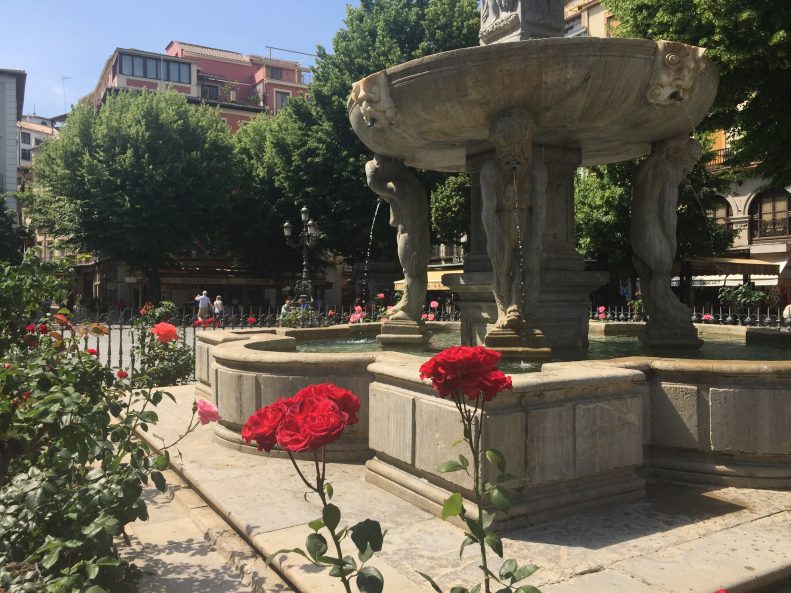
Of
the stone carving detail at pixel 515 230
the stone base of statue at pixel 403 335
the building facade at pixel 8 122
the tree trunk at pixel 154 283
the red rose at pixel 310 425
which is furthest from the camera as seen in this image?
the building facade at pixel 8 122

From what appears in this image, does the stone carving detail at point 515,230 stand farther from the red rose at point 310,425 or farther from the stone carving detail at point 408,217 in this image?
the red rose at point 310,425

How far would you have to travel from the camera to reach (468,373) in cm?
226

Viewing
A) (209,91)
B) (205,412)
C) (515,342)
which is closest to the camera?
(205,412)

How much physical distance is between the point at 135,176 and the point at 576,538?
27.8 m

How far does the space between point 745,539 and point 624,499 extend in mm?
764

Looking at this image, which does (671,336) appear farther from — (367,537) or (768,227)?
(768,227)

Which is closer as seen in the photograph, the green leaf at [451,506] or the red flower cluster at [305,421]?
the red flower cluster at [305,421]

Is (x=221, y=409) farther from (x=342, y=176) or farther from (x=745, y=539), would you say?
(x=342, y=176)

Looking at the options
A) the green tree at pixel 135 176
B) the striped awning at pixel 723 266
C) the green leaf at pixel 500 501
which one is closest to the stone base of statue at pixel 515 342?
the green leaf at pixel 500 501

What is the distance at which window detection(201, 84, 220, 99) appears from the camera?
55125mm

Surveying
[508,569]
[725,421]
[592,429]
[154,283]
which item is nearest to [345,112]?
[154,283]

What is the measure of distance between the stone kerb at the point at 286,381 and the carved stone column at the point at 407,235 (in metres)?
2.09

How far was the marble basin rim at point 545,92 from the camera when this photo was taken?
197 inches

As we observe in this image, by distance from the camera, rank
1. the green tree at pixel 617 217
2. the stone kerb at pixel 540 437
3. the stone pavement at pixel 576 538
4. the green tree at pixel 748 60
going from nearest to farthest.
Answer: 1. the stone pavement at pixel 576 538
2. the stone kerb at pixel 540 437
3. the green tree at pixel 748 60
4. the green tree at pixel 617 217
